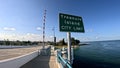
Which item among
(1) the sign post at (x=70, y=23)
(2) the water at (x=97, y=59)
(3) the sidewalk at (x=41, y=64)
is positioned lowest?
(2) the water at (x=97, y=59)

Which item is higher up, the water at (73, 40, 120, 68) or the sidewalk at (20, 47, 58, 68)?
the sidewalk at (20, 47, 58, 68)

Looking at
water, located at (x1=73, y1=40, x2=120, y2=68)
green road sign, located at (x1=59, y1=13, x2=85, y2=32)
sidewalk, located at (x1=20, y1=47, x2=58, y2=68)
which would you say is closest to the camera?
green road sign, located at (x1=59, y1=13, x2=85, y2=32)

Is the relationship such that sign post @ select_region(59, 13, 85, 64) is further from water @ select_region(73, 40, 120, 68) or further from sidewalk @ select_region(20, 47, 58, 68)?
water @ select_region(73, 40, 120, 68)

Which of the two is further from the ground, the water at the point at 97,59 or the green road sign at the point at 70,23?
the green road sign at the point at 70,23

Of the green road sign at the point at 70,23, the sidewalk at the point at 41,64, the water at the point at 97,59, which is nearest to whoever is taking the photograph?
the green road sign at the point at 70,23

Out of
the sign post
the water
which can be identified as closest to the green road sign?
the sign post

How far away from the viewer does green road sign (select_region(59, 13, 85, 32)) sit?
5.68m

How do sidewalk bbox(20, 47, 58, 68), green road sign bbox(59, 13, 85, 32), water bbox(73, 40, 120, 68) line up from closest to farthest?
green road sign bbox(59, 13, 85, 32)
sidewalk bbox(20, 47, 58, 68)
water bbox(73, 40, 120, 68)

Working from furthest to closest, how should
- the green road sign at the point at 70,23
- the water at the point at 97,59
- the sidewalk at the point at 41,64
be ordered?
the water at the point at 97,59 → the sidewalk at the point at 41,64 → the green road sign at the point at 70,23

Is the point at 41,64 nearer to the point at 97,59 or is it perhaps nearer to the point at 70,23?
the point at 70,23

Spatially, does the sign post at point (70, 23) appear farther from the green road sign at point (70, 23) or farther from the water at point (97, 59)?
the water at point (97, 59)

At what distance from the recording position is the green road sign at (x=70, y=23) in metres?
5.68

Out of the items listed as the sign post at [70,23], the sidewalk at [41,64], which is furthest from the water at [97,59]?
the sign post at [70,23]

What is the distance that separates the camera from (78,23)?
6.19 metres
